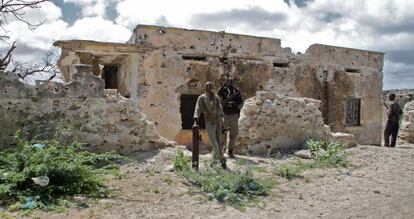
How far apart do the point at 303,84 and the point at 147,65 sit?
5.92 meters

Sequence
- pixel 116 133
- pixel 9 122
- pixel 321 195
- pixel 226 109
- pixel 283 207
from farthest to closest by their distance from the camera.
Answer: pixel 226 109 < pixel 116 133 < pixel 9 122 < pixel 321 195 < pixel 283 207

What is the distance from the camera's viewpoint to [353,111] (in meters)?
17.0

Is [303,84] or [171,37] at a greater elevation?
[171,37]

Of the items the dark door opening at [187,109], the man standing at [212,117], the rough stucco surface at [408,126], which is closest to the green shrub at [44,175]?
the man standing at [212,117]

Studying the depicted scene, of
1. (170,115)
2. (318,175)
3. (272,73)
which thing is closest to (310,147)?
Result: (318,175)

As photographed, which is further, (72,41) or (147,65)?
(147,65)

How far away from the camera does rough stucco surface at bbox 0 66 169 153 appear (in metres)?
7.04

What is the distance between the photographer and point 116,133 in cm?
777

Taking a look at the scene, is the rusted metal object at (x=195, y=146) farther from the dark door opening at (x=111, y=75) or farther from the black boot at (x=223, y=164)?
the dark door opening at (x=111, y=75)

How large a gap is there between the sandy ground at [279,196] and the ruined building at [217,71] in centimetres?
476

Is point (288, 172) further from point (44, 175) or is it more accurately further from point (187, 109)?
point (187, 109)

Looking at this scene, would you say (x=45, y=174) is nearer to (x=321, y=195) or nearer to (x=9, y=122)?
(x=9, y=122)

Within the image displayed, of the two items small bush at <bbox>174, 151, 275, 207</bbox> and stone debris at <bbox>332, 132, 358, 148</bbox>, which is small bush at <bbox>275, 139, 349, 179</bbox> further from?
stone debris at <bbox>332, 132, 358, 148</bbox>

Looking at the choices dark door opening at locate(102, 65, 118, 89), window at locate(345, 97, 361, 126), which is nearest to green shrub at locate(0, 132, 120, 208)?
dark door opening at locate(102, 65, 118, 89)
